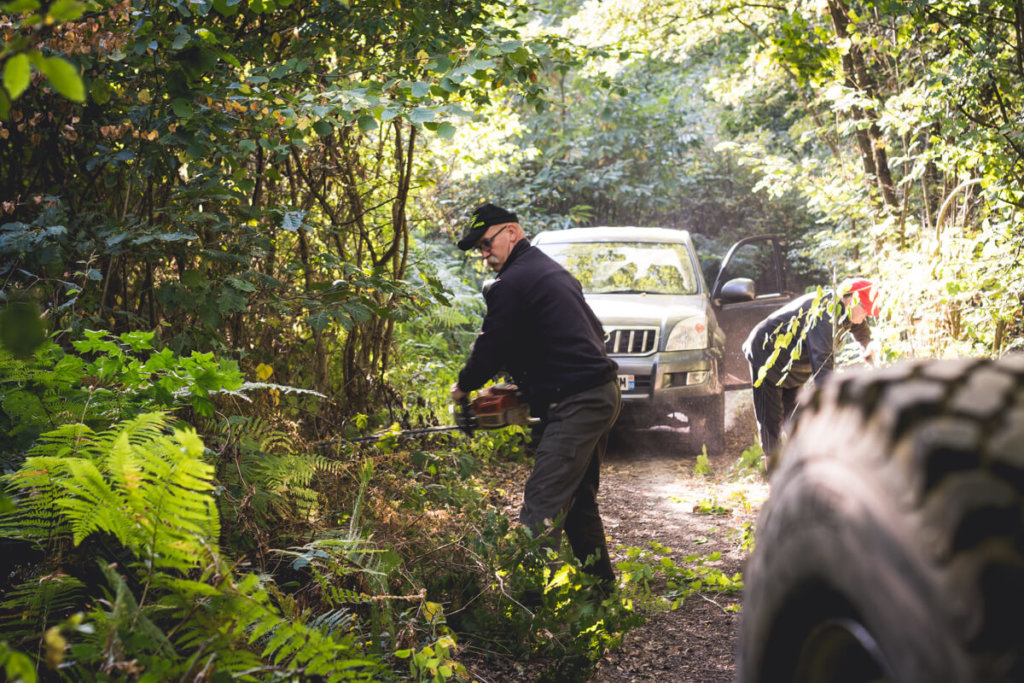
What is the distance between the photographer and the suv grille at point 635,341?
9.00 m

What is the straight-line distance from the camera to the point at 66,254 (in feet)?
13.3

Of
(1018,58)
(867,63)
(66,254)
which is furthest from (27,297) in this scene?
(867,63)

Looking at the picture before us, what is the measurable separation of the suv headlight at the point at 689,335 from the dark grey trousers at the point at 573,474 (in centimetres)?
413

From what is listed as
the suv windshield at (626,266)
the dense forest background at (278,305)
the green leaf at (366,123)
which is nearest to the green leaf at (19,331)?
the dense forest background at (278,305)

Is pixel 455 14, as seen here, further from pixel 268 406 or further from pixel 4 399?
pixel 4 399

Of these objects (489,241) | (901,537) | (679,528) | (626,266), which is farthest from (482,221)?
(626,266)

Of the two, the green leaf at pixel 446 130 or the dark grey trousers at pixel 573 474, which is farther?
the dark grey trousers at pixel 573 474

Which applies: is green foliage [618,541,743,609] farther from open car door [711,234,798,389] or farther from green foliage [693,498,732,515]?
open car door [711,234,798,389]

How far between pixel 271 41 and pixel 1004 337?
4.80 meters

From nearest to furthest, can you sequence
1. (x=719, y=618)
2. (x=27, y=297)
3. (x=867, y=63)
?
(x=27, y=297), (x=719, y=618), (x=867, y=63)

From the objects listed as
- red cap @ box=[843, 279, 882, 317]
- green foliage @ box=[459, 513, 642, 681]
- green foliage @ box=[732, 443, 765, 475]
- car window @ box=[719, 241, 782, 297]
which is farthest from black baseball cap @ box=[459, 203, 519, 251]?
car window @ box=[719, 241, 782, 297]

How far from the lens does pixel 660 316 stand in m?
9.08

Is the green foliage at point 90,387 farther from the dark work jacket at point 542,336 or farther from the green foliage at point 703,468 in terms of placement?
the green foliage at point 703,468

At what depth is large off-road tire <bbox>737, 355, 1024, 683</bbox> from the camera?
2.81 ft
